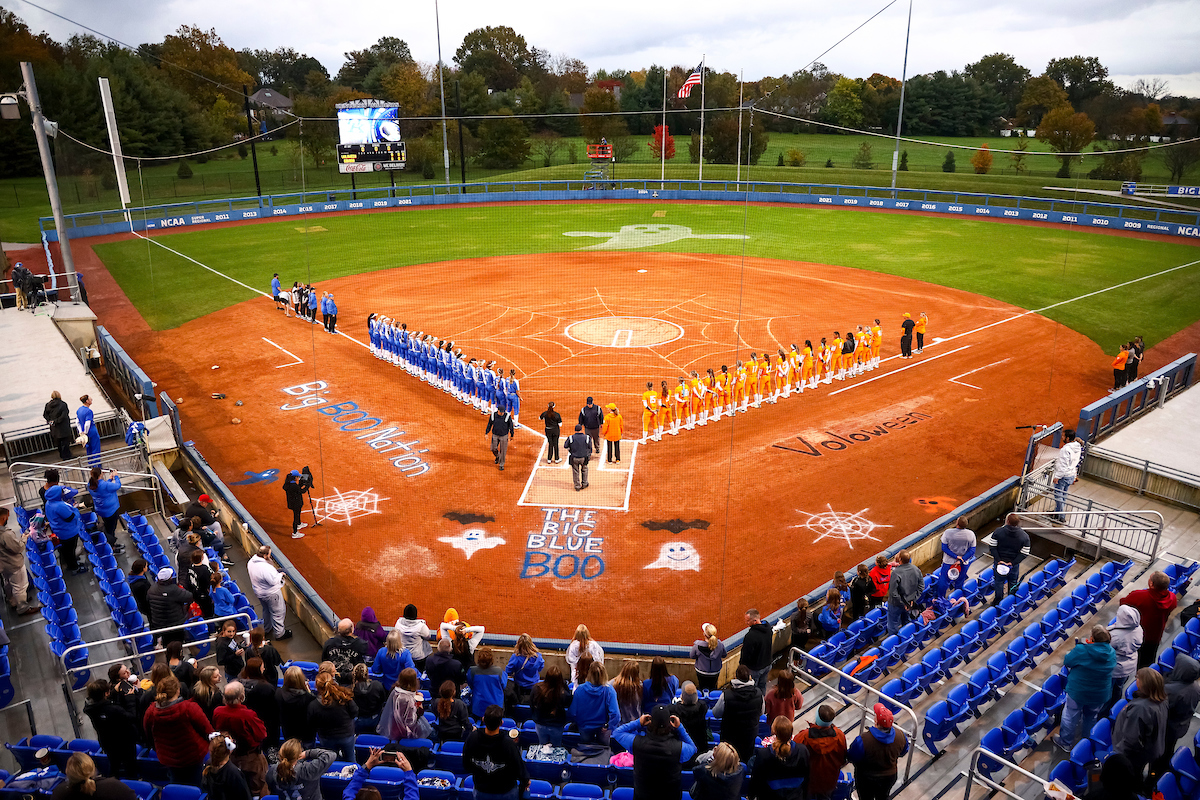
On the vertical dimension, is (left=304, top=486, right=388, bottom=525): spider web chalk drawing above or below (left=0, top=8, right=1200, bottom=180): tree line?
below

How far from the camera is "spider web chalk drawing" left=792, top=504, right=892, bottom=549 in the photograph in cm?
1496

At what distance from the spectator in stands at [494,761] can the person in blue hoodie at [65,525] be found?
29.4ft

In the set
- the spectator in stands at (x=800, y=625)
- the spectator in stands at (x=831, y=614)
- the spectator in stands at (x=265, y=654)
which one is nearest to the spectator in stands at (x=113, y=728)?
the spectator in stands at (x=265, y=654)

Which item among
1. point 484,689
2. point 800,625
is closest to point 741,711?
point 484,689

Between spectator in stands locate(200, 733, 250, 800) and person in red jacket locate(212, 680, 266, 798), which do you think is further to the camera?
person in red jacket locate(212, 680, 266, 798)

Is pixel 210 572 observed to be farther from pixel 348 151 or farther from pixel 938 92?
pixel 938 92

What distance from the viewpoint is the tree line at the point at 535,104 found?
176 ft

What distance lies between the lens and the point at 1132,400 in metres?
18.1

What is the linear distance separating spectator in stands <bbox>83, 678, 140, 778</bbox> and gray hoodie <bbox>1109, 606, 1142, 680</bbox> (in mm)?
9715

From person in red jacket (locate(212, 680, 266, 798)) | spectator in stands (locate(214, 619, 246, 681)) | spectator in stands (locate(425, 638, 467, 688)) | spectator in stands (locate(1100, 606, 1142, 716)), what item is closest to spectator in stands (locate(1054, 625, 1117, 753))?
spectator in stands (locate(1100, 606, 1142, 716))

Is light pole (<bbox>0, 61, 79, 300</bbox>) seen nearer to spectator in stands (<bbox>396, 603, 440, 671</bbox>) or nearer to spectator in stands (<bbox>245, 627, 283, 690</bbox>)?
spectator in stands (<bbox>245, 627, 283, 690</bbox>)

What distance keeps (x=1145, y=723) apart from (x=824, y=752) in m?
2.81

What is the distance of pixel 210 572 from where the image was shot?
37.1 ft

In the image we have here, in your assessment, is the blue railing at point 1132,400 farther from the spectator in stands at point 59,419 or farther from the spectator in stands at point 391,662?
the spectator in stands at point 59,419
